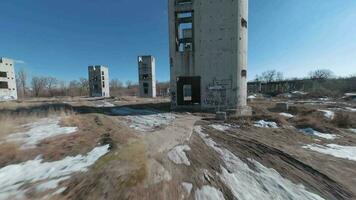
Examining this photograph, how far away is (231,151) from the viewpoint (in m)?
6.09

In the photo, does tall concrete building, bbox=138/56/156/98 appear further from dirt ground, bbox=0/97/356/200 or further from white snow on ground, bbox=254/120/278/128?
dirt ground, bbox=0/97/356/200

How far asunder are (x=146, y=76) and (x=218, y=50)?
3528cm

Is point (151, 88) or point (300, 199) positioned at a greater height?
point (151, 88)

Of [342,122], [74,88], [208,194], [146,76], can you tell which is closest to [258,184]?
[208,194]

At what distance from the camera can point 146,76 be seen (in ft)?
158

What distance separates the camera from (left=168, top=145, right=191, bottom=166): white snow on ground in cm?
513

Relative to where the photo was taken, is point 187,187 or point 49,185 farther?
point 187,187

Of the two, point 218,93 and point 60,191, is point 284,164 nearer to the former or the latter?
point 60,191

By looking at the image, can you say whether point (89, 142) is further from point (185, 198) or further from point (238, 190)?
point (238, 190)

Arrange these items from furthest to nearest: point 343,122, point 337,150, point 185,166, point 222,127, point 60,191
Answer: point 343,122, point 222,127, point 337,150, point 185,166, point 60,191

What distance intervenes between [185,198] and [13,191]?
365 cm

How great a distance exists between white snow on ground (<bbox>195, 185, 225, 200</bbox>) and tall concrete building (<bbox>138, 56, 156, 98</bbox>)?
147ft

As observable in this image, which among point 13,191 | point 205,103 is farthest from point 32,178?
point 205,103

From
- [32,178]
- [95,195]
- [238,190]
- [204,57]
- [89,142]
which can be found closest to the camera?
[95,195]
